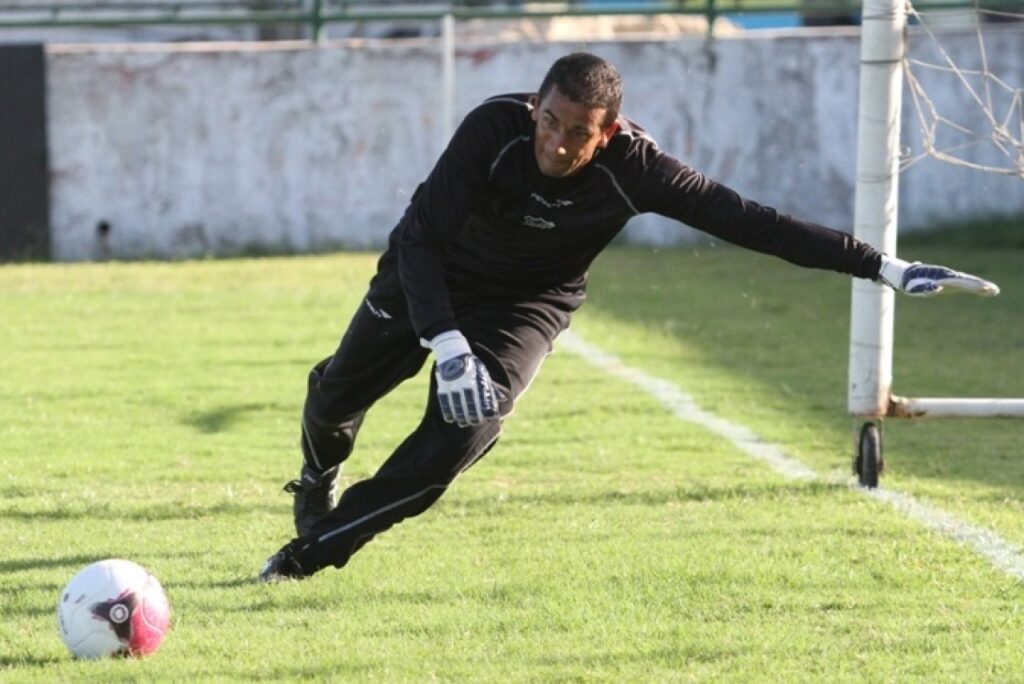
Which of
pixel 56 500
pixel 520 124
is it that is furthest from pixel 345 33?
pixel 520 124

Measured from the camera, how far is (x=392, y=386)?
603 cm

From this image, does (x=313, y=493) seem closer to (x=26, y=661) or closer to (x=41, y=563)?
(x=41, y=563)

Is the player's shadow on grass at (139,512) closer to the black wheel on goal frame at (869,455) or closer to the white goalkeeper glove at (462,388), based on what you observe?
the white goalkeeper glove at (462,388)

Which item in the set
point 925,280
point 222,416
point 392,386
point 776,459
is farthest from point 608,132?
point 222,416

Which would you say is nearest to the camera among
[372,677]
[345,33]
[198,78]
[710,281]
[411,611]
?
[372,677]

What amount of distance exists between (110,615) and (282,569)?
0.91 meters

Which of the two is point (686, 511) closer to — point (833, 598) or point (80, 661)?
point (833, 598)

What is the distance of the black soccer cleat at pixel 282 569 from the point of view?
564 cm

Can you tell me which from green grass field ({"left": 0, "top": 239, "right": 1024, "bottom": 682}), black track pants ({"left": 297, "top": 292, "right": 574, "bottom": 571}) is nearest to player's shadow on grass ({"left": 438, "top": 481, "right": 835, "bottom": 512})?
green grass field ({"left": 0, "top": 239, "right": 1024, "bottom": 682})

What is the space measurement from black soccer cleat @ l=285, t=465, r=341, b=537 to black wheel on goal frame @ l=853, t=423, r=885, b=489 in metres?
2.25

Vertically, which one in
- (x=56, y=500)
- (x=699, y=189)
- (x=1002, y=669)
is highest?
(x=699, y=189)

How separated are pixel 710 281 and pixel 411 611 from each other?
9.30 meters

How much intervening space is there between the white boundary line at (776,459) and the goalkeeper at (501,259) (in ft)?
3.67

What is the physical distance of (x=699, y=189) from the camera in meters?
5.56
